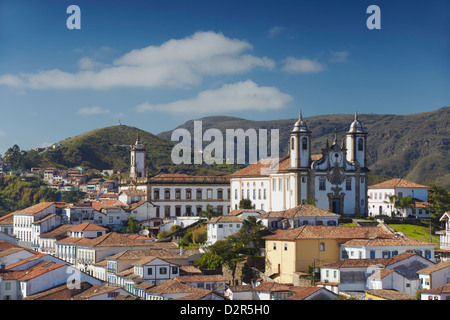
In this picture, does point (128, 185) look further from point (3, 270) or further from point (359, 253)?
point (359, 253)

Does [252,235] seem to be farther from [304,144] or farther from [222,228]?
[304,144]

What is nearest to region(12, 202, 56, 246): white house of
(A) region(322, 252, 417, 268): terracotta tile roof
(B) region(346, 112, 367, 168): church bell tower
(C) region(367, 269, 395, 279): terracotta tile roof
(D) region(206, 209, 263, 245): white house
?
(D) region(206, 209, 263, 245): white house

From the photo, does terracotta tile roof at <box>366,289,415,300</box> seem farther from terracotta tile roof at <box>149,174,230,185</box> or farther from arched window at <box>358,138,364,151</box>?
terracotta tile roof at <box>149,174,230,185</box>

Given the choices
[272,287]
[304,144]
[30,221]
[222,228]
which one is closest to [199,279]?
[272,287]

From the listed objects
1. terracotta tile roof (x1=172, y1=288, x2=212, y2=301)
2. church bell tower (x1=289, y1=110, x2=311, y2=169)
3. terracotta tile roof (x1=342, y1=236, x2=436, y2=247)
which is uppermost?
church bell tower (x1=289, y1=110, x2=311, y2=169)

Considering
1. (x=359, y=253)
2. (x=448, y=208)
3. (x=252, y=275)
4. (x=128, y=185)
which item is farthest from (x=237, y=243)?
(x=128, y=185)

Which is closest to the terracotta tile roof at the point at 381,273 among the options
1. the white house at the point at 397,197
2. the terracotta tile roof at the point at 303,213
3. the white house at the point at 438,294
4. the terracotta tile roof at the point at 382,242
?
the white house at the point at 438,294
